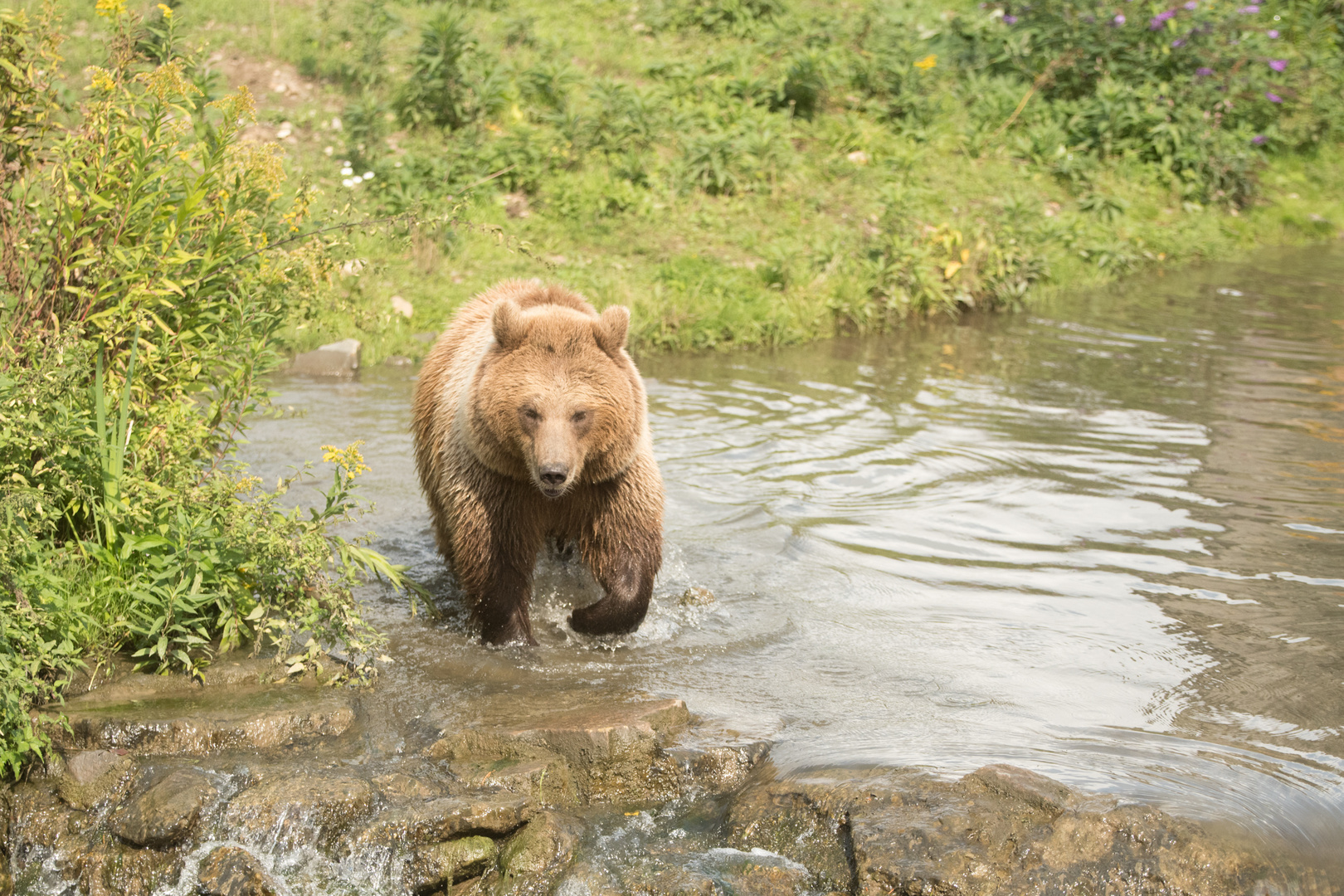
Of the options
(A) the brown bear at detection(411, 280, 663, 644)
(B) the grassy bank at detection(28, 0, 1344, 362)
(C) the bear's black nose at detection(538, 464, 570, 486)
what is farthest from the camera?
(B) the grassy bank at detection(28, 0, 1344, 362)

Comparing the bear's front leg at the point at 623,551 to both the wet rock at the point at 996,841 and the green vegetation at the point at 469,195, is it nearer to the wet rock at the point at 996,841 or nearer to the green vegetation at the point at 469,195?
the green vegetation at the point at 469,195

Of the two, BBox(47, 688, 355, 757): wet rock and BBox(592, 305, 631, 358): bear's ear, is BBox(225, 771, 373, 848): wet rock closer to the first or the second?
BBox(47, 688, 355, 757): wet rock

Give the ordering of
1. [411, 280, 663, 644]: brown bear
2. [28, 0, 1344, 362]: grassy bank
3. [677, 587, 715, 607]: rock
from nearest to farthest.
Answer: [411, 280, 663, 644]: brown bear → [677, 587, 715, 607]: rock → [28, 0, 1344, 362]: grassy bank

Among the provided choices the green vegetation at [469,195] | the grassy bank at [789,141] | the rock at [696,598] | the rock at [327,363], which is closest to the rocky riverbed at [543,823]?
the green vegetation at [469,195]

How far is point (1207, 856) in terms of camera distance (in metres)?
3.50

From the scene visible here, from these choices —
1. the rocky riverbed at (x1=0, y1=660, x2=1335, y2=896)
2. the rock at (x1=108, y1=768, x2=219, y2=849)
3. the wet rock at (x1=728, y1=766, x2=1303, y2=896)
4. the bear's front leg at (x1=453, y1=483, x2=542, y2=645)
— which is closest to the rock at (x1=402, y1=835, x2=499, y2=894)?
the rocky riverbed at (x1=0, y1=660, x2=1335, y2=896)

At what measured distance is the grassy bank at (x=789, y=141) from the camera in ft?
38.3

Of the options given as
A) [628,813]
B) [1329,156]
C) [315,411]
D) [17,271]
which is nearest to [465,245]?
[315,411]

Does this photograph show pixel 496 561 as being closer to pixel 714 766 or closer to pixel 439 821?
pixel 714 766

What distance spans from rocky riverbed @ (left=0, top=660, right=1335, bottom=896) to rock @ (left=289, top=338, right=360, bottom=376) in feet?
18.9

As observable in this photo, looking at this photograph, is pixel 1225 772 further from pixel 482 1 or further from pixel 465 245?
pixel 482 1

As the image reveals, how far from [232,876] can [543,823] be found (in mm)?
917

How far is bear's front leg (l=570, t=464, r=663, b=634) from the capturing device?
5160mm

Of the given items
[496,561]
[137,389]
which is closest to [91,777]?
[137,389]
